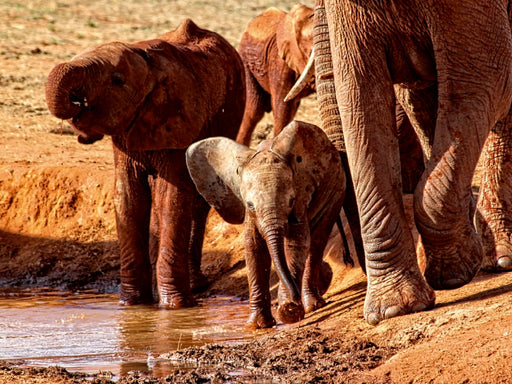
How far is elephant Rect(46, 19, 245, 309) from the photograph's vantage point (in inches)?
278

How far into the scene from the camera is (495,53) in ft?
15.6

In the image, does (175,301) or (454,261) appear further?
(175,301)

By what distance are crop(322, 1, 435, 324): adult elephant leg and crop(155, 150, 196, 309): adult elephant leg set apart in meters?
2.50

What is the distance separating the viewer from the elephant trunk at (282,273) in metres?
5.43

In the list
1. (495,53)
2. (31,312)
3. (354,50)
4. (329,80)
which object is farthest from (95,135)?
(495,53)

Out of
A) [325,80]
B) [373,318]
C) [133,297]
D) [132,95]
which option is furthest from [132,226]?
Answer: [373,318]

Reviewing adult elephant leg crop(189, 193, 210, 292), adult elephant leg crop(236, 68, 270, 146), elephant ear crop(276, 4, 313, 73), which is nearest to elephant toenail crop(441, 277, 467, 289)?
adult elephant leg crop(189, 193, 210, 292)

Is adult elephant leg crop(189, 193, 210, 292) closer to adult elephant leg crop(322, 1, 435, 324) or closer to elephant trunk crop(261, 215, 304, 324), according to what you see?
elephant trunk crop(261, 215, 304, 324)

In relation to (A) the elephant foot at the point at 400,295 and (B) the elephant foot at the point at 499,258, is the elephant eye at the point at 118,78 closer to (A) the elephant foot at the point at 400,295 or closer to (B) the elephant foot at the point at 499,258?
(B) the elephant foot at the point at 499,258

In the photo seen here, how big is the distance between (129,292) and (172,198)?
26.4 inches

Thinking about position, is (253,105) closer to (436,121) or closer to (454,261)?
(436,121)

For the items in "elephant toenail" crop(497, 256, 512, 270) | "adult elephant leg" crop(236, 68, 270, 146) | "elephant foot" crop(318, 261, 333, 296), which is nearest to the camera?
"elephant toenail" crop(497, 256, 512, 270)

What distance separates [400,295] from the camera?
482cm

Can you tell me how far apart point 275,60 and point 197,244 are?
11.6 feet
